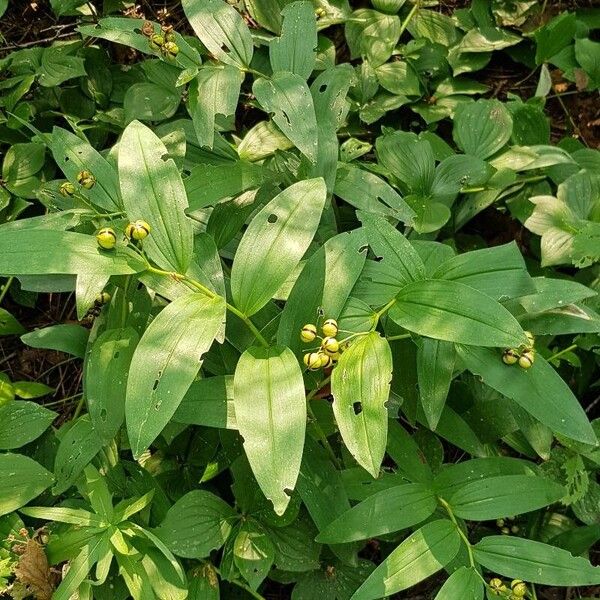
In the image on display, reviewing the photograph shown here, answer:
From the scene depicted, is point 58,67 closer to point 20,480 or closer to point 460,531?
point 20,480

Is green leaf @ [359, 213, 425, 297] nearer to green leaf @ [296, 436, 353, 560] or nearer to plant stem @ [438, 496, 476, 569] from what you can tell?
green leaf @ [296, 436, 353, 560]

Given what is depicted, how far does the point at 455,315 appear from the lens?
76.8 inches

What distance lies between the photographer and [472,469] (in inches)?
93.5

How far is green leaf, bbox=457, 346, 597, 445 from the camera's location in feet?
6.76

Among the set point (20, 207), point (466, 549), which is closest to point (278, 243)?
point (466, 549)

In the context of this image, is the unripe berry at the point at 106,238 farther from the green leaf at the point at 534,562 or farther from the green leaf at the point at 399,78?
the green leaf at the point at 399,78

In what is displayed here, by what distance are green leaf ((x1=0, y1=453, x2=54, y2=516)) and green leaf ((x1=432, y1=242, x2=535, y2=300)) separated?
1.53m

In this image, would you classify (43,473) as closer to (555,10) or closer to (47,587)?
(47,587)

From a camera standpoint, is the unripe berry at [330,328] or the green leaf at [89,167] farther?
the green leaf at [89,167]

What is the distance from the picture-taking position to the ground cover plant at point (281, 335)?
1.97m

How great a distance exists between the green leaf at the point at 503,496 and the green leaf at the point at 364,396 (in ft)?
1.83

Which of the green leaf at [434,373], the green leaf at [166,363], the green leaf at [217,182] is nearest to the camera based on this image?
the green leaf at [166,363]

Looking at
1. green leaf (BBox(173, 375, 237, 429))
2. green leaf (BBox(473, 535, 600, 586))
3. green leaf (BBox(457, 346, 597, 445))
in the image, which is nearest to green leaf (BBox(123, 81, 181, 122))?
green leaf (BBox(173, 375, 237, 429))

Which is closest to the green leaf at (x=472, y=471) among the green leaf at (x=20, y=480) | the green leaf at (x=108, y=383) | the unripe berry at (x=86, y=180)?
the green leaf at (x=108, y=383)
